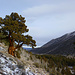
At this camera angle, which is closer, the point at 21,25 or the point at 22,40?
the point at 22,40

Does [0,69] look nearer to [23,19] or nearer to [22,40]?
[22,40]

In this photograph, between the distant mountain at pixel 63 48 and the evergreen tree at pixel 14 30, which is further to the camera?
the distant mountain at pixel 63 48

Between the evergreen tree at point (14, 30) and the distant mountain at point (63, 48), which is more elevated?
the distant mountain at point (63, 48)

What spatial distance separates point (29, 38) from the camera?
14797 mm

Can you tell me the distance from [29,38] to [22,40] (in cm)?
133

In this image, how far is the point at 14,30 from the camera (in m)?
13.3

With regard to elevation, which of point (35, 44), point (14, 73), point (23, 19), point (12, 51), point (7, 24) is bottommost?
point (14, 73)

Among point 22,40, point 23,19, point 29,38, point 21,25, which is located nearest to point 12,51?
point 22,40

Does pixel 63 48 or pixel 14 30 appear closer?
pixel 14 30

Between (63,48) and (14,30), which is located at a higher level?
(63,48)

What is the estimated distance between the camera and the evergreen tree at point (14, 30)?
13269 millimetres

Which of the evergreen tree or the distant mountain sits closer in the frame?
the evergreen tree

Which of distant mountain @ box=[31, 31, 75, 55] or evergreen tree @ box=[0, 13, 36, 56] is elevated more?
distant mountain @ box=[31, 31, 75, 55]

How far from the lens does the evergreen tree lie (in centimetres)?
1327
